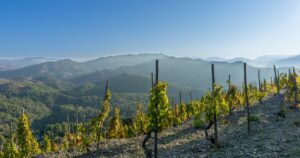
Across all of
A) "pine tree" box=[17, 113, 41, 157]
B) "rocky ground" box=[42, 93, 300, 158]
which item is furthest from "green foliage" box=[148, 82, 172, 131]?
"pine tree" box=[17, 113, 41, 157]

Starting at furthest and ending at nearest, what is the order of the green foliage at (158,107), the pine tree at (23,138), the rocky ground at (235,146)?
the pine tree at (23,138) < the green foliage at (158,107) < the rocky ground at (235,146)

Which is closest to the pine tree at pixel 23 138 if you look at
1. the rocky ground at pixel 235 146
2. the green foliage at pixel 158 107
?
the rocky ground at pixel 235 146

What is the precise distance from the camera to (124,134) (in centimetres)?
8531

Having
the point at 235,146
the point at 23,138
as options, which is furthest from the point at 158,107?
the point at 23,138

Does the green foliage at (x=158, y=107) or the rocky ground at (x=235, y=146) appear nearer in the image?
the rocky ground at (x=235, y=146)

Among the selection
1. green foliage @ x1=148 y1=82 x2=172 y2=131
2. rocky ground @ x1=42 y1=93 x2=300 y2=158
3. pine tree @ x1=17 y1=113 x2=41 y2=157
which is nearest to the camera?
rocky ground @ x1=42 y1=93 x2=300 y2=158

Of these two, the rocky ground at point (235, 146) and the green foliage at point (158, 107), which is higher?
the green foliage at point (158, 107)

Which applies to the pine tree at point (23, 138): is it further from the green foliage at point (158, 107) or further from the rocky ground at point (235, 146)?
the green foliage at point (158, 107)

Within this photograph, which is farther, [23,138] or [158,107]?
[23,138]

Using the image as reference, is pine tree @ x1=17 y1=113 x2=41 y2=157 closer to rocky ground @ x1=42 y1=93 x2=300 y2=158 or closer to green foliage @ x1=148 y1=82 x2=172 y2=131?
rocky ground @ x1=42 y1=93 x2=300 y2=158

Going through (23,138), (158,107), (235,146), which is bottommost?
(23,138)

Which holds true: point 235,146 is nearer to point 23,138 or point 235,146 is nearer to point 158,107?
point 158,107

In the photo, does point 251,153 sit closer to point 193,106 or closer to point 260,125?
point 260,125

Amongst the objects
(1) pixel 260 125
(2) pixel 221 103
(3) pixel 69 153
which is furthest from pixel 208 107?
(3) pixel 69 153
